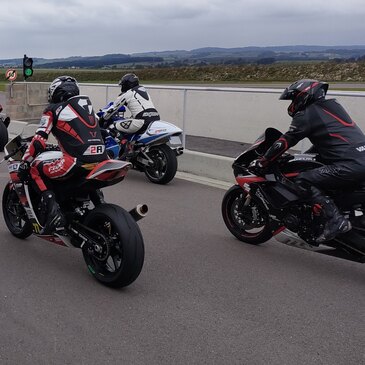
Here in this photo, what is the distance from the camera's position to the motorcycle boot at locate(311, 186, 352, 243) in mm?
4854

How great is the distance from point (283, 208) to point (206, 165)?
459 centimetres

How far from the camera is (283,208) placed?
Answer: 539cm

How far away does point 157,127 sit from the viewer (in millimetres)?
9273

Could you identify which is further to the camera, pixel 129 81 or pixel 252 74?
pixel 252 74

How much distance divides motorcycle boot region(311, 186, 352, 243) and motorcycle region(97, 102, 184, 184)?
4385 mm

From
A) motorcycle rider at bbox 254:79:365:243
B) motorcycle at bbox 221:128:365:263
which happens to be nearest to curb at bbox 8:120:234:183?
motorcycle at bbox 221:128:365:263

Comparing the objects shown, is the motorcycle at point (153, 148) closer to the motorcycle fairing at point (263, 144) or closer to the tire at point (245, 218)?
the tire at point (245, 218)

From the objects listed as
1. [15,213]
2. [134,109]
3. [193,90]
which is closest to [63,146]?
[15,213]

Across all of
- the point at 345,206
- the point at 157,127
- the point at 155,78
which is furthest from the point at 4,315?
the point at 155,78

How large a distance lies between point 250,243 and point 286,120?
5502 millimetres

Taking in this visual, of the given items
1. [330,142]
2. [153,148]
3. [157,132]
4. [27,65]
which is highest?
[27,65]

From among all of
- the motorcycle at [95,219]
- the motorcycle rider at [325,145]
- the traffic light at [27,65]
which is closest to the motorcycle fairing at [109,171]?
the motorcycle at [95,219]

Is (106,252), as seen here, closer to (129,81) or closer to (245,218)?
(245,218)

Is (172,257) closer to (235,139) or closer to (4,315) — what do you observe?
(4,315)
